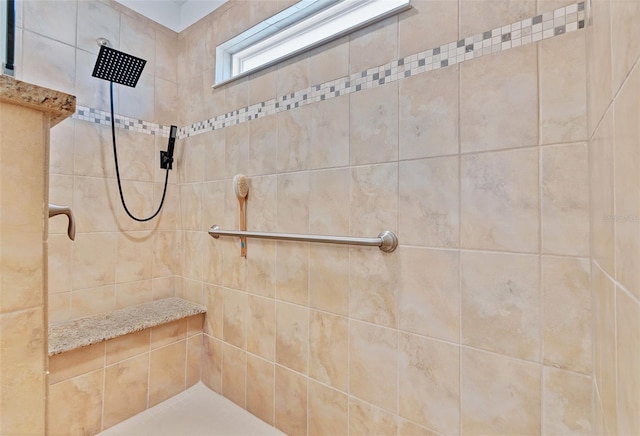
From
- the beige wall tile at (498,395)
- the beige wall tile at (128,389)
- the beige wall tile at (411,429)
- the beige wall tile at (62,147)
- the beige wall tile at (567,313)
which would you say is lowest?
the beige wall tile at (128,389)

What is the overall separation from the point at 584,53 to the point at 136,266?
1984 mm

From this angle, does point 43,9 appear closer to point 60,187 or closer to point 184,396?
point 60,187

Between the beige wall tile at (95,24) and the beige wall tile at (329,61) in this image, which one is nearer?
the beige wall tile at (329,61)

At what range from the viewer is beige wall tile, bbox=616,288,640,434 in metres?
0.34

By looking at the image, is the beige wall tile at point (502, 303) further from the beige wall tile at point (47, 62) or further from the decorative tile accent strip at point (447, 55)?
the beige wall tile at point (47, 62)

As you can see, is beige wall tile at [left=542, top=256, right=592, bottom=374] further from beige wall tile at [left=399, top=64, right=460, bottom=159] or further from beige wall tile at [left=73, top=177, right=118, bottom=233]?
beige wall tile at [left=73, top=177, right=118, bottom=233]

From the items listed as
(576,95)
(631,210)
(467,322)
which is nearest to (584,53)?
(576,95)

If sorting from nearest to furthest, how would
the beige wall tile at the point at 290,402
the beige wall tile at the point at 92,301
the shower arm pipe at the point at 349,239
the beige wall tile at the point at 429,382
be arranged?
the beige wall tile at the point at 429,382, the shower arm pipe at the point at 349,239, the beige wall tile at the point at 290,402, the beige wall tile at the point at 92,301

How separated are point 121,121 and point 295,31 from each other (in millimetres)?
1014

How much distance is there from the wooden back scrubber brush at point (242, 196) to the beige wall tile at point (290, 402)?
56 cm

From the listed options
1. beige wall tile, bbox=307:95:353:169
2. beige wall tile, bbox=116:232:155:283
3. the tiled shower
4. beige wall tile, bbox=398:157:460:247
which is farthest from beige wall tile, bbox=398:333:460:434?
beige wall tile, bbox=116:232:155:283

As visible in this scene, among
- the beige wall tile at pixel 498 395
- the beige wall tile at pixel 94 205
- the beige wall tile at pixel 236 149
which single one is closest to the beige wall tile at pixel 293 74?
the beige wall tile at pixel 236 149

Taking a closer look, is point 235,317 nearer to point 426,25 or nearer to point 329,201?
point 329,201

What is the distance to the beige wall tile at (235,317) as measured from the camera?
1.42m
